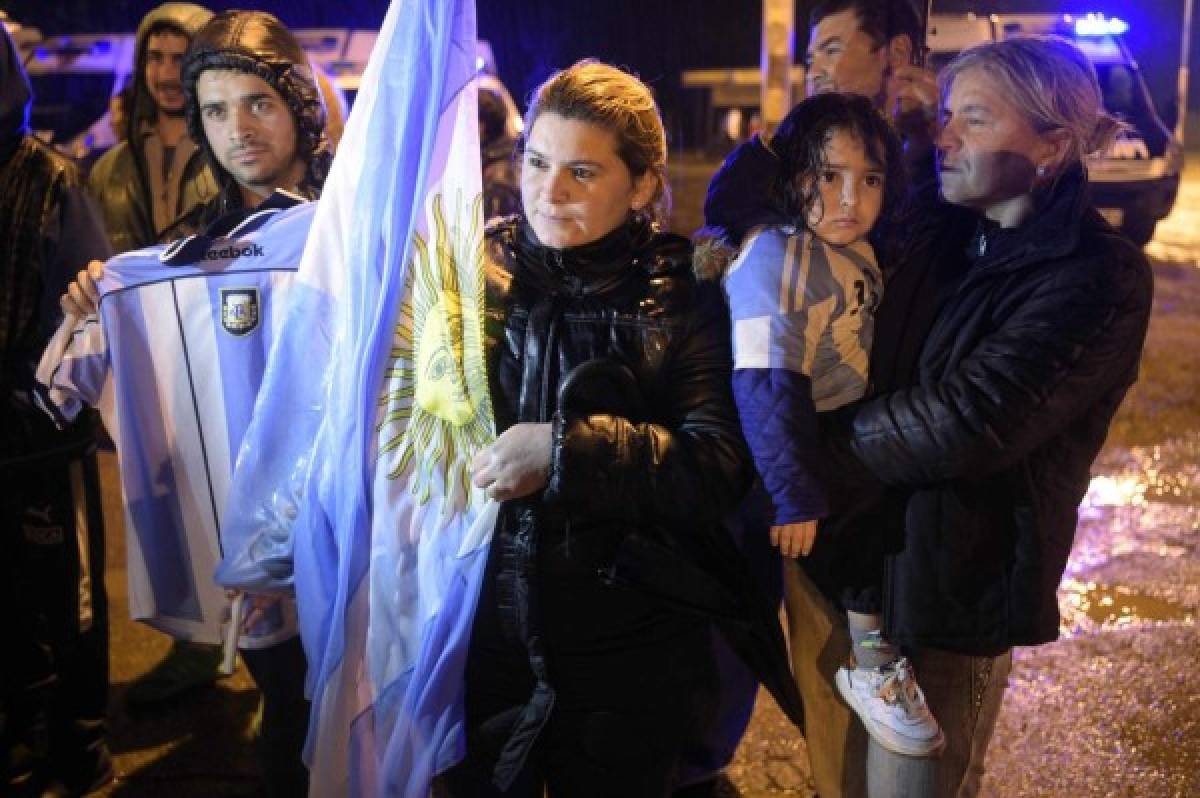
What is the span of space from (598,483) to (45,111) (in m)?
11.1

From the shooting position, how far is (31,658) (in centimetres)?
304

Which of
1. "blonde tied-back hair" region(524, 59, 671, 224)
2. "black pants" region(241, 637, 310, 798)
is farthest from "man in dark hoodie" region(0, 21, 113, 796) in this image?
"blonde tied-back hair" region(524, 59, 671, 224)

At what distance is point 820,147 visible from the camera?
213cm

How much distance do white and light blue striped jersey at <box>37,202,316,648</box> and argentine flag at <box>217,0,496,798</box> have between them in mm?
397

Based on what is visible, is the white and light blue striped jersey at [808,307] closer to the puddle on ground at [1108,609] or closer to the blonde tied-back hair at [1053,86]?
the blonde tied-back hair at [1053,86]

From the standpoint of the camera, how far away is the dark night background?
1355cm

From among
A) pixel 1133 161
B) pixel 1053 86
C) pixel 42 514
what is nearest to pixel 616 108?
pixel 1053 86

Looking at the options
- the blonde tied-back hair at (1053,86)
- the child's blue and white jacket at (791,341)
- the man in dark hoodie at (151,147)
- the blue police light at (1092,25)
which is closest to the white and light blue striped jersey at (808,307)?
the child's blue and white jacket at (791,341)

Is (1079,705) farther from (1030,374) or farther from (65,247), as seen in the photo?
(65,247)

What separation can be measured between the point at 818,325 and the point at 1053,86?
2.08 feet

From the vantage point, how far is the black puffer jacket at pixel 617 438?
1.90 metres

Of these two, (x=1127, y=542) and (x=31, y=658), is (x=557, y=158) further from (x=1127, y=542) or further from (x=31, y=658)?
(x=1127, y=542)

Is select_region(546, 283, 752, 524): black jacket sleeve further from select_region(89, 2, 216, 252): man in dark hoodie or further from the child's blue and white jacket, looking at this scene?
select_region(89, 2, 216, 252): man in dark hoodie

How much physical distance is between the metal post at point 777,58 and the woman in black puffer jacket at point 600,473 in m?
5.13
